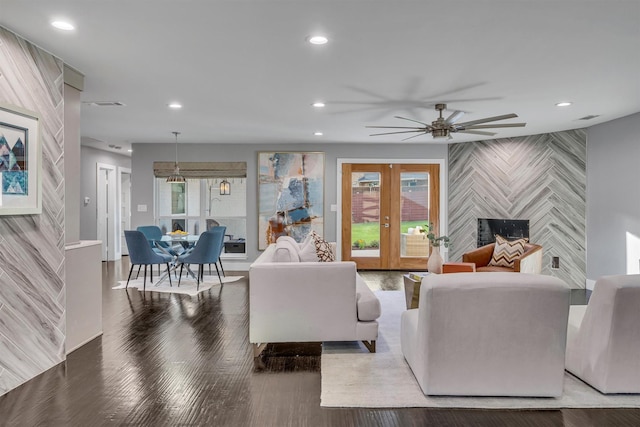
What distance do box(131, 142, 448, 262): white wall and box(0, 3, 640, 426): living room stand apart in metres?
0.02

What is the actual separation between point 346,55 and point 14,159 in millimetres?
2494

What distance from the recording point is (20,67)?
2916 millimetres

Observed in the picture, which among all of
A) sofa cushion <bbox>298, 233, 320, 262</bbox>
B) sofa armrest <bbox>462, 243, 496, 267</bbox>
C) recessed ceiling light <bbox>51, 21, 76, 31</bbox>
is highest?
recessed ceiling light <bbox>51, 21, 76, 31</bbox>

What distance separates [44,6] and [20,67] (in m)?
0.70

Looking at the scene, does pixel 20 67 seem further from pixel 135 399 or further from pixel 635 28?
pixel 635 28

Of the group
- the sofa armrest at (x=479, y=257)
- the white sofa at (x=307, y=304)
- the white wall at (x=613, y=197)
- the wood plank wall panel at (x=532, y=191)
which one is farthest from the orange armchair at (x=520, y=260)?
the white sofa at (x=307, y=304)

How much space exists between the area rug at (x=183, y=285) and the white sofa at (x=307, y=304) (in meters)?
2.75

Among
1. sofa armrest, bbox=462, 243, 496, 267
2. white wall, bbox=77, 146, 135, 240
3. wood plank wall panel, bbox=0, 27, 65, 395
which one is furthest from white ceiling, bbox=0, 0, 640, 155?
white wall, bbox=77, 146, 135, 240

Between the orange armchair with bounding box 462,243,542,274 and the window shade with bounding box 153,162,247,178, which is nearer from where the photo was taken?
the orange armchair with bounding box 462,243,542,274

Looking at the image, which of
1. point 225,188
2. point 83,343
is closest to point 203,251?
point 225,188

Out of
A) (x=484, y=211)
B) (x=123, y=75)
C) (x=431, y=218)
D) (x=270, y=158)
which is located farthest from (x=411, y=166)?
(x=123, y=75)

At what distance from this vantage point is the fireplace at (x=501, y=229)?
7.11 metres

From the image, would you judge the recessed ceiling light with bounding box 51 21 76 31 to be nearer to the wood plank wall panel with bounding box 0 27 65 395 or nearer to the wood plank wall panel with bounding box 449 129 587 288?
the wood plank wall panel with bounding box 0 27 65 395

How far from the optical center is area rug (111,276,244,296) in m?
6.05
